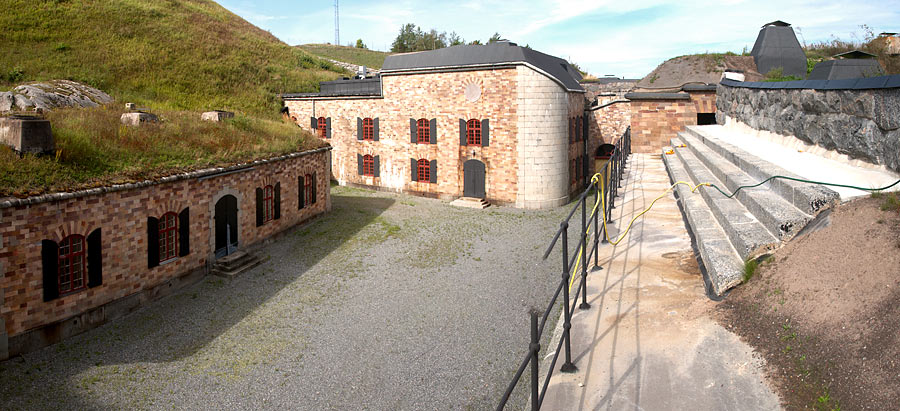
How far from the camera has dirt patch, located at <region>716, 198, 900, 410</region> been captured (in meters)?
3.50

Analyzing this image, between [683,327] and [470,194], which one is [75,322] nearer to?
[683,327]

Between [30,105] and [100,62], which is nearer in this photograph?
[30,105]

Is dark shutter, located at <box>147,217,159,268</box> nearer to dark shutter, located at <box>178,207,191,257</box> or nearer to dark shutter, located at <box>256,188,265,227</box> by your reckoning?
dark shutter, located at <box>178,207,191,257</box>

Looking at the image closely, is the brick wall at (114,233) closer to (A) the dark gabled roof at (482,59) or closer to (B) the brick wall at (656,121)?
(A) the dark gabled roof at (482,59)

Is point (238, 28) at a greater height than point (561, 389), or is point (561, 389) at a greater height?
point (238, 28)

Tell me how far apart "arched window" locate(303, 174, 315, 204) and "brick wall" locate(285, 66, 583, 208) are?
29.1ft

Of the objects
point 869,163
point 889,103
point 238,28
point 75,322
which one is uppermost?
point 238,28

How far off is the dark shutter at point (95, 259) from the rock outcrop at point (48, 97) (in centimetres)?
856

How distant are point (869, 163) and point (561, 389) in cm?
471

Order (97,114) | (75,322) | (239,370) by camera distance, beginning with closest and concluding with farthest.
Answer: (239,370) → (75,322) → (97,114)

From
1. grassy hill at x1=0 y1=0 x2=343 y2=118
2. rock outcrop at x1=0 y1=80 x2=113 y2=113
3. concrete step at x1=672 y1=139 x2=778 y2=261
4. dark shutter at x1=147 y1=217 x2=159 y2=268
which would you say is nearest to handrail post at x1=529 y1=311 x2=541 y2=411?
concrete step at x1=672 y1=139 x2=778 y2=261

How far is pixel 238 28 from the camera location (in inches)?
1970

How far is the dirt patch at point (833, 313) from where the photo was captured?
3.50 meters

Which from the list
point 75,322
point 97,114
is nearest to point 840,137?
point 75,322
